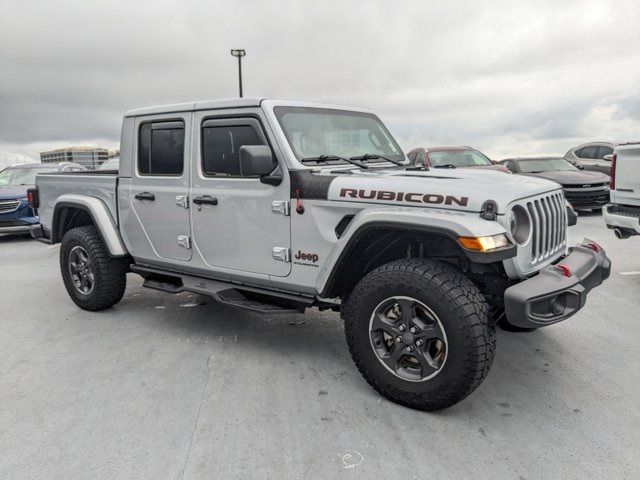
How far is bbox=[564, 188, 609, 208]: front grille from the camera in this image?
11539 millimetres

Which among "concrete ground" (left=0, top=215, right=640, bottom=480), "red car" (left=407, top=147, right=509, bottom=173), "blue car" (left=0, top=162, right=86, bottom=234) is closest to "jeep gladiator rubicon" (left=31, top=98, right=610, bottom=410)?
"concrete ground" (left=0, top=215, right=640, bottom=480)

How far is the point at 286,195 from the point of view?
3.54 metres

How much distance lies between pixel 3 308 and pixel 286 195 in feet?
12.6

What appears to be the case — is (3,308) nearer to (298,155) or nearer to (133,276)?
(133,276)

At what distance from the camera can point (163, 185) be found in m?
4.36

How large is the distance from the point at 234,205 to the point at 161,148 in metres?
1.09

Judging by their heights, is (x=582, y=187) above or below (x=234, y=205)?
below

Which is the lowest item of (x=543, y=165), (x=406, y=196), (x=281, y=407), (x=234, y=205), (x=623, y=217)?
(x=281, y=407)

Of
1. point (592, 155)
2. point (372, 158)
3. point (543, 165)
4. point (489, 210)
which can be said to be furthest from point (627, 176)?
point (592, 155)

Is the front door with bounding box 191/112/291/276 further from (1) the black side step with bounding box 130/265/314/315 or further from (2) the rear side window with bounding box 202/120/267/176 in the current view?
(1) the black side step with bounding box 130/265/314/315

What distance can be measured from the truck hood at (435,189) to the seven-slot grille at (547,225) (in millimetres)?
82

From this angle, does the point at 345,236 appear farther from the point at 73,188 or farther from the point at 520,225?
the point at 73,188

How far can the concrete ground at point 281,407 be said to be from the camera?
2.57m

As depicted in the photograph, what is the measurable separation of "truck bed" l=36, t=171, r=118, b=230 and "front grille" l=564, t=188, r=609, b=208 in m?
10.1
